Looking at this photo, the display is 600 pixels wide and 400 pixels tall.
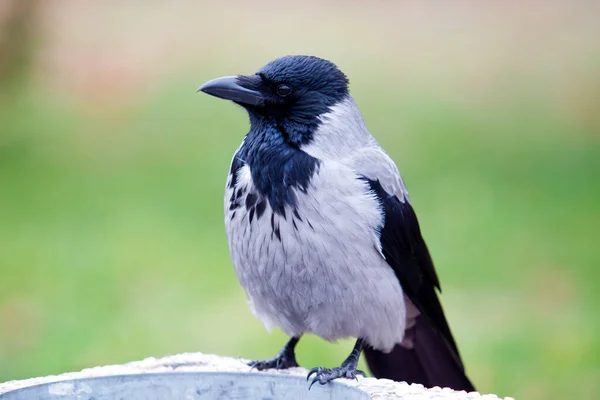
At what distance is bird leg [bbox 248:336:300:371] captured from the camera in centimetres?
382

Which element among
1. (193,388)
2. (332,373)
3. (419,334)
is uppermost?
(419,334)

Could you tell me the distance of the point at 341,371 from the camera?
344 centimetres

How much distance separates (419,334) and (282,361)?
736mm

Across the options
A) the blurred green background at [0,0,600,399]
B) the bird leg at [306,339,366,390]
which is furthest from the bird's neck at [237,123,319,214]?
the blurred green background at [0,0,600,399]

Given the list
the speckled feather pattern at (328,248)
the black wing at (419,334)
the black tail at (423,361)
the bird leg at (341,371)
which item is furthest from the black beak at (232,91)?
the black tail at (423,361)

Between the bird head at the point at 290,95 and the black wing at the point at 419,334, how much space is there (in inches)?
21.2

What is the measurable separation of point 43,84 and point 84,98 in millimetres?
439

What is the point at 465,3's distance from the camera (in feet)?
28.6

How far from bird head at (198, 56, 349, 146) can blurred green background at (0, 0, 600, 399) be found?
7.81 feet

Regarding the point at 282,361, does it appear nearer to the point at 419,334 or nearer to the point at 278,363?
the point at 278,363

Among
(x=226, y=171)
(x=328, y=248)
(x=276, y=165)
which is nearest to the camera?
(x=328, y=248)

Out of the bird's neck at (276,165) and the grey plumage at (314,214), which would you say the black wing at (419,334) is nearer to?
the grey plumage at (314,214)

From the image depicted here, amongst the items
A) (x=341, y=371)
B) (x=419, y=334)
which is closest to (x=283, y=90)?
(x=341, y=371)

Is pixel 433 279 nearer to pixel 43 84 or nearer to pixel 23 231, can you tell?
pixel 23 231
